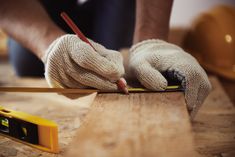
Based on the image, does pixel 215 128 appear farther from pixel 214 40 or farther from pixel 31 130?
pixel 214 40

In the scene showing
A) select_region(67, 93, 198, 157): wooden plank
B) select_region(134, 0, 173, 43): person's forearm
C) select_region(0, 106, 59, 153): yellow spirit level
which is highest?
select_region(134, 0, 173, 43): person's forearm

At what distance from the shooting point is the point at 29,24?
1.11m

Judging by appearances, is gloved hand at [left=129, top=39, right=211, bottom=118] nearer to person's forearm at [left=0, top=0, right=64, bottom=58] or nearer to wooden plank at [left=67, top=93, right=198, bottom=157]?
wooden plank at [left=67, top=93, right=198, bottom=157]

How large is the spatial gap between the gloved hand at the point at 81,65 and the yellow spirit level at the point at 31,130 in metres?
0.12

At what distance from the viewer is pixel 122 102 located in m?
0.78

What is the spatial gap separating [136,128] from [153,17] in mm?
596

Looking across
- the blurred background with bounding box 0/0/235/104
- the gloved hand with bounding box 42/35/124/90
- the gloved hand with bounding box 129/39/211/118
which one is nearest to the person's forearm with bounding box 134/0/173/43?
the gloved hand with bounding box 129/39/211/118

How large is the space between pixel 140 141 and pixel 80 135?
113 millimetres

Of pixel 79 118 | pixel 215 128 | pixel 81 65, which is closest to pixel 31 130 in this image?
pixel 81 65

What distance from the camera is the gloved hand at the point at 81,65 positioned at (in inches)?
30.8

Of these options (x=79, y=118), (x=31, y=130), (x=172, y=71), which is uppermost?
(x=172, y=71)

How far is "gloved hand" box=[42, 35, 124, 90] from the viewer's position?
30.8 inches

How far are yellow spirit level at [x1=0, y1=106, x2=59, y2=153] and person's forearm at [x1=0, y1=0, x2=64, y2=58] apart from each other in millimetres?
256

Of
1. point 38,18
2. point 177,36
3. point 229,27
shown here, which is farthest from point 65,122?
point 177,36
